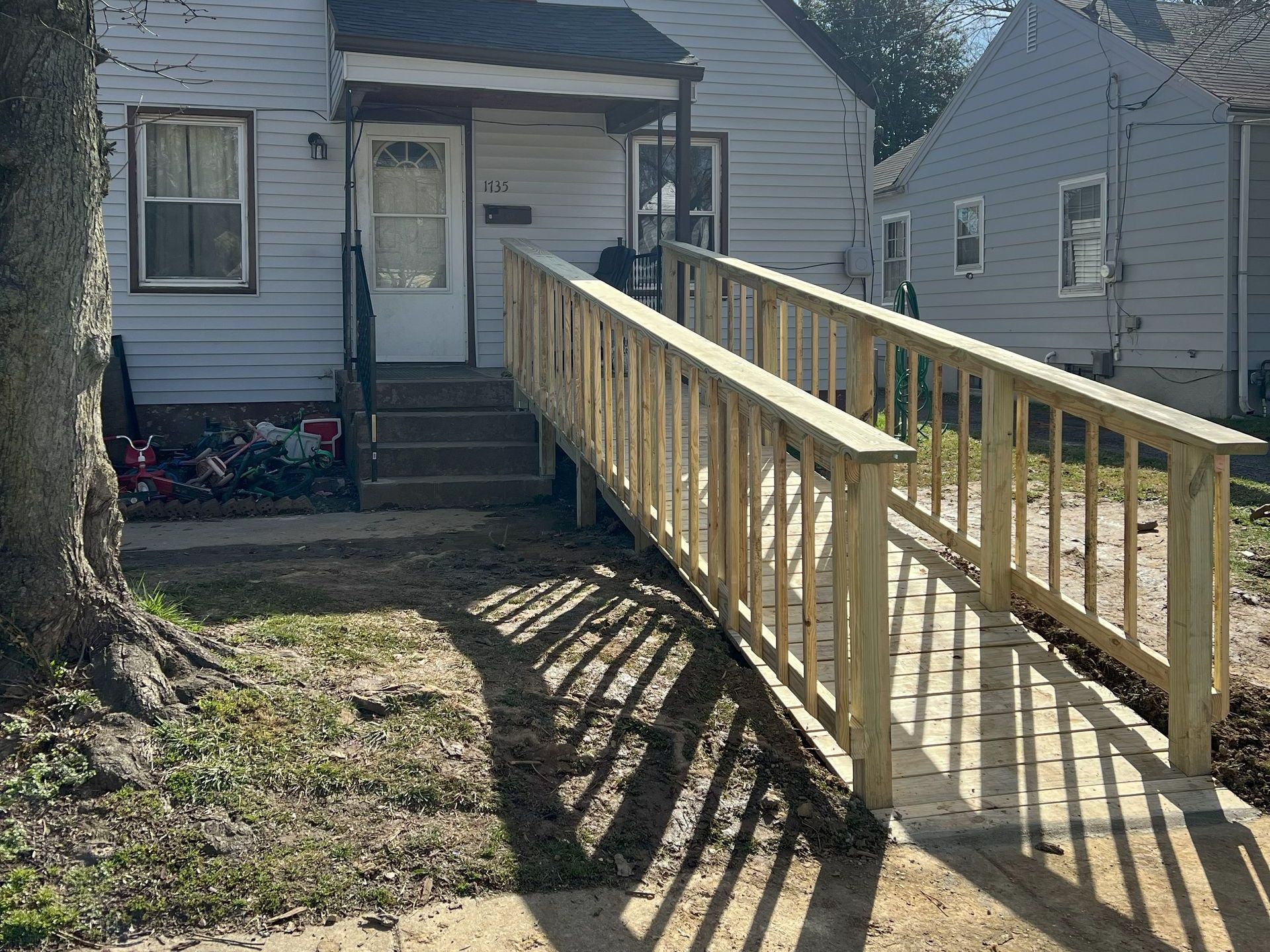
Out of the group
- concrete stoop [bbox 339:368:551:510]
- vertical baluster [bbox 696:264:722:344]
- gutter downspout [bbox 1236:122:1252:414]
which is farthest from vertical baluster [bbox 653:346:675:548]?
gutter downspout [bbox 1236:122:1252:414]

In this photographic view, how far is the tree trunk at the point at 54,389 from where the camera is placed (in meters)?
3.63

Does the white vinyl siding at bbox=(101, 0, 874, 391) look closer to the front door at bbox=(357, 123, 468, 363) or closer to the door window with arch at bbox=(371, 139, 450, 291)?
the front door at bbox=(357, 123, 468, 363)

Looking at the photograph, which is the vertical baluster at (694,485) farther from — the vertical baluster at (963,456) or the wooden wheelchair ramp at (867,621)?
the vertical baluster at (963,456)

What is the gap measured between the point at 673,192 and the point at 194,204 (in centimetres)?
422

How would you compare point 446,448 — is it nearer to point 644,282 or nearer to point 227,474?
point 227,474

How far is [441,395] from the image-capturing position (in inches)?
340

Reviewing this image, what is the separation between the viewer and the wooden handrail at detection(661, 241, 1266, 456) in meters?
3.70

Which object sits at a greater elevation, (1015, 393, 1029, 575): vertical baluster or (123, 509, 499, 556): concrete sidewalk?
(1015, 393, 1029, 575): vertical baluster

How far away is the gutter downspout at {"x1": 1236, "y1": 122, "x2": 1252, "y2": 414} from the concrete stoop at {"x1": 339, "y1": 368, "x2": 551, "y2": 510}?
26.5 feet

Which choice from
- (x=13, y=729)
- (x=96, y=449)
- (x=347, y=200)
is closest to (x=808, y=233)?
(x=347, y=200)

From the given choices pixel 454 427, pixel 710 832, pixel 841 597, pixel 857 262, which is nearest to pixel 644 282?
pixel 857 262

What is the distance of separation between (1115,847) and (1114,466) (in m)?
6.65

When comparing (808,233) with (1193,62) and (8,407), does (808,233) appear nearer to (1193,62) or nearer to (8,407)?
(1193,62)

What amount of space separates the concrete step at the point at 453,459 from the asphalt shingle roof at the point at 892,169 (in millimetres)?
12443
